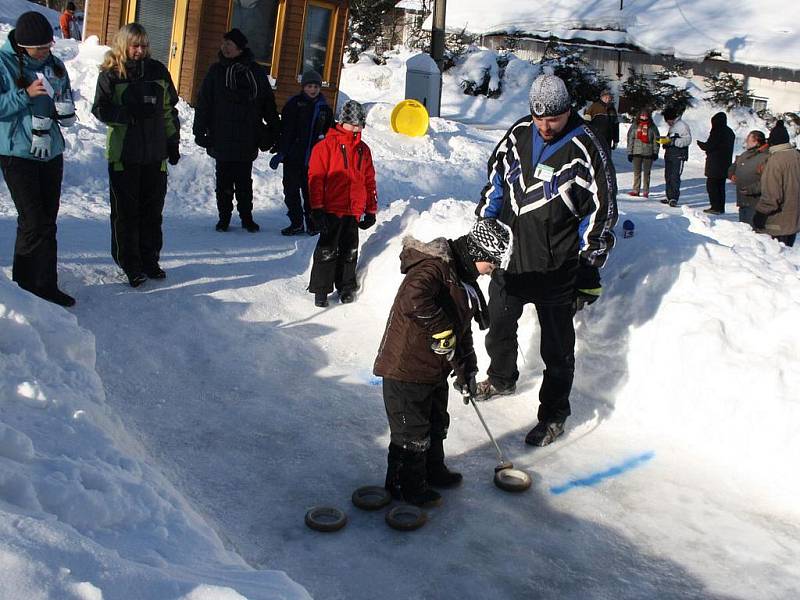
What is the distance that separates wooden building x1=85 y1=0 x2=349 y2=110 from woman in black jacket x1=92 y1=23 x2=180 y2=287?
8.57 m

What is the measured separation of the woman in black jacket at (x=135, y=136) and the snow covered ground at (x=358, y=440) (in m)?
0.47

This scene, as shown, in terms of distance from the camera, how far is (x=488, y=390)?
593 cm

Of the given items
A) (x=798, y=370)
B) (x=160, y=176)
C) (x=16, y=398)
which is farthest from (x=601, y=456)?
(x=160, y=176)

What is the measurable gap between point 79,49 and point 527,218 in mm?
12144

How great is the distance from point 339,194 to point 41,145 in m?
2.33

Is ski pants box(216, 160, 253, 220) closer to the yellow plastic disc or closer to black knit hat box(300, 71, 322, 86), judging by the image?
black knit hat box(300, 71, 322, 86)

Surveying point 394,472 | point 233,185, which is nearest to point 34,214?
point 394,472

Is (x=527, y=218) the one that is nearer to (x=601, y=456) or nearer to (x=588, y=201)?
(x=588, y=201)

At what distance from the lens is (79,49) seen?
15008 mm

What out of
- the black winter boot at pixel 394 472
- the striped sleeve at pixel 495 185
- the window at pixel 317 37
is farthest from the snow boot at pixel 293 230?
the window at pixel 317 37

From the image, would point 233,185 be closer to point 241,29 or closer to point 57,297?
point 57,297

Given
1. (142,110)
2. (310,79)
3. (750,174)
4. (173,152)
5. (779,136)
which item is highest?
(779,136)

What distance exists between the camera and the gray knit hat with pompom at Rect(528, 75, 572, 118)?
489cm

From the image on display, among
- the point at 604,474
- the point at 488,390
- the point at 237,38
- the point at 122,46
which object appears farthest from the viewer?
the point at 237,38
